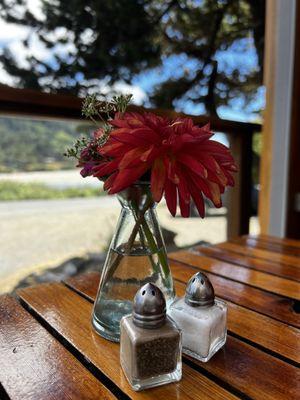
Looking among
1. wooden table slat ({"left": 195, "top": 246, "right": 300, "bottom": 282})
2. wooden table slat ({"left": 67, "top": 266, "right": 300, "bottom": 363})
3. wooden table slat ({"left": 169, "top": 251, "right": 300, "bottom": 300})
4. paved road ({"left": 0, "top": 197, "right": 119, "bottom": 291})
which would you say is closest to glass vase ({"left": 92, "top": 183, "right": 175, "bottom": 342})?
→ wooden table slat ({"left": 67, "top": 266, "right": 300, "bottom": 363})

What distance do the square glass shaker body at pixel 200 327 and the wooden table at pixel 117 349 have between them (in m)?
0.02

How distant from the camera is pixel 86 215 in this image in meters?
1.94

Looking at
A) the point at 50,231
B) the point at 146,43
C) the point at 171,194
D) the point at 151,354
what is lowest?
the point at 50,231

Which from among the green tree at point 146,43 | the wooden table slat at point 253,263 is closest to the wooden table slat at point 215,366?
the wooden table slat at point 253,263

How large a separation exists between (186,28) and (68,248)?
149cm

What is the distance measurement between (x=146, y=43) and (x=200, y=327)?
182cm

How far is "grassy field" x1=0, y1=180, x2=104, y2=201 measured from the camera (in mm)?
1624

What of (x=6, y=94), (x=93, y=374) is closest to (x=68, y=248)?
(x=6, y=94)

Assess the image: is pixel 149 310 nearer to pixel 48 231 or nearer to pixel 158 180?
pixel 158 180

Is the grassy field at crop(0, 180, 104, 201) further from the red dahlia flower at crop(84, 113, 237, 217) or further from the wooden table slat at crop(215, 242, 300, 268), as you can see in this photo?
the red dahlia flower at crop(84, 113, 237, 217)

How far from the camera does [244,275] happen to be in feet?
3.16

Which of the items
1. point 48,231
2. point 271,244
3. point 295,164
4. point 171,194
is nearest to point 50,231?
point 48,231

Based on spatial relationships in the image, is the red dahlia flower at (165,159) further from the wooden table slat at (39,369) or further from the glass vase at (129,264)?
the wooden table slat at (39,369)

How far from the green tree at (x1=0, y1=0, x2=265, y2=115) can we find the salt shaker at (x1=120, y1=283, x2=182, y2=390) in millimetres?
1473
